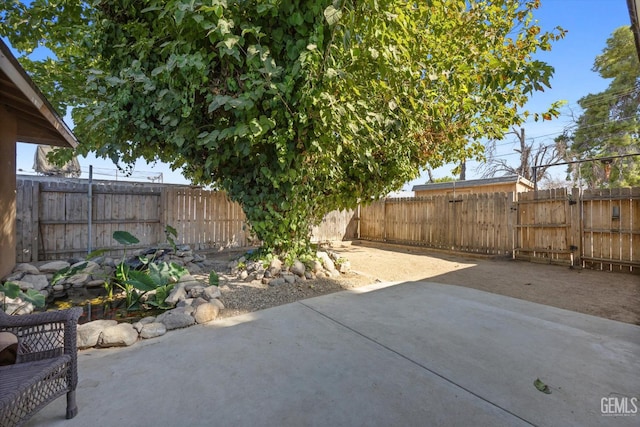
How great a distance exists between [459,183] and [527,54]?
803 cm

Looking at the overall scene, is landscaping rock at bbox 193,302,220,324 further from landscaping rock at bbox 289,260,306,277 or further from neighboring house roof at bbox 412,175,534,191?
neighboring house roof at bbox 412,175,534,191

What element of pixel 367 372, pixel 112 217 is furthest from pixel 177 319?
pixel 112 217

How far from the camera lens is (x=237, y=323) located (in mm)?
2740

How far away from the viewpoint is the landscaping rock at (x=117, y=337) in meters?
2.29

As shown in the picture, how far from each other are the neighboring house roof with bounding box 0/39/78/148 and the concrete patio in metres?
2.41

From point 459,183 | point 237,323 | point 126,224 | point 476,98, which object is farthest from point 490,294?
point 459,183

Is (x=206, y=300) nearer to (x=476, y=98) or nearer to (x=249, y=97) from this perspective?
(x=249, y=97)

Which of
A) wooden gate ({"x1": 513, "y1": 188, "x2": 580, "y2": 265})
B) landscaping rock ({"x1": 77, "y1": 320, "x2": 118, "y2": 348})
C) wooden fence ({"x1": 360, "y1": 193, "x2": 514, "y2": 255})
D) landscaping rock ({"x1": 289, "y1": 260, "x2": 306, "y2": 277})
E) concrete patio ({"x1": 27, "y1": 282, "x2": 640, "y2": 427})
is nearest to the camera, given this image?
concrete patio ({"x1": 27, "y1": 282, "x2": 640, "y2": 427})

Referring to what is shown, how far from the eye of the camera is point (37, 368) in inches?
52.7

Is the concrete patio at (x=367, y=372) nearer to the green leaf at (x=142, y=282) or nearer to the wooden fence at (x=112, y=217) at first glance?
the green leaf at (x=142, y=282)

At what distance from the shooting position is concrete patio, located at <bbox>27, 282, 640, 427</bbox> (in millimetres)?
1498

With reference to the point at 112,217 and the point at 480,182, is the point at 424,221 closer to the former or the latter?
the point at 480,182

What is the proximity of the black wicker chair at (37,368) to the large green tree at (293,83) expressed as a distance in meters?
2.27

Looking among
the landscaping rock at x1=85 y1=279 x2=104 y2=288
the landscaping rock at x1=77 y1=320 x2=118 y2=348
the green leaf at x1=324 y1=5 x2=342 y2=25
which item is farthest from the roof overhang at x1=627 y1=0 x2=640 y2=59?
the landscaping rock at x1=85 y1=279 x2=104 y2=288
